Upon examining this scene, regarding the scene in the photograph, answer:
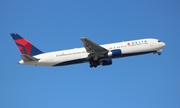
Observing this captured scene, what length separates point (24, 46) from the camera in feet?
169

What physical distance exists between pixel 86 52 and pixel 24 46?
11264 millimetres

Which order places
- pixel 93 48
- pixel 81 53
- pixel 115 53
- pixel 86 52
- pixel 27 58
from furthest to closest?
pixel 86 52
pixel 81 53
pixel 115 53
pixel 93 48
pixel 27 58

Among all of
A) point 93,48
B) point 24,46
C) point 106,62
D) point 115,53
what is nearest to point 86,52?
point 93,48

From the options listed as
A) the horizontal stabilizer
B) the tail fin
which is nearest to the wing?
the tail fin

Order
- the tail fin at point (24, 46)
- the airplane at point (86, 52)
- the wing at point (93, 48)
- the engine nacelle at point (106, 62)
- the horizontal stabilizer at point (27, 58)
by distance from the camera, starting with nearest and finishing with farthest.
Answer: the horizontal stabilizer at point (27, 58)
the wing at point (93, 48)
the airplane at point (86, 52)
the tail fin at point (24, 46)
the engine nacelle at point (106, 62)

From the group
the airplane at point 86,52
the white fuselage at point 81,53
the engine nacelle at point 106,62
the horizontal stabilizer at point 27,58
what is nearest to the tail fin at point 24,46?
the airplane at point 86,52

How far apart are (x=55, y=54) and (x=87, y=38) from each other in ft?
22.3

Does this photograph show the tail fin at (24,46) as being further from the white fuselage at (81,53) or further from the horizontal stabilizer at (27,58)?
the horizontal stabilizer at (27,58)

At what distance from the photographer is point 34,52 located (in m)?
50.7

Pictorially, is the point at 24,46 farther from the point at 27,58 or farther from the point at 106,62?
the point at 106,62

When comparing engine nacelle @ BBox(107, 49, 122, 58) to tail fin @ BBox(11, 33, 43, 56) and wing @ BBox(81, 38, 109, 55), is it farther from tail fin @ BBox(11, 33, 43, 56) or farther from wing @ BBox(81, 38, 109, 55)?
tail fin @ BBox(11, 33, 43, 56)

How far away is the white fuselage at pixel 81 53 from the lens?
4900 cm

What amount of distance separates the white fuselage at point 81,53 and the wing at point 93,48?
153 cm

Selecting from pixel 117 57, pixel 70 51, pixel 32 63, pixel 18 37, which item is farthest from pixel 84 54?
pixel 18 37
